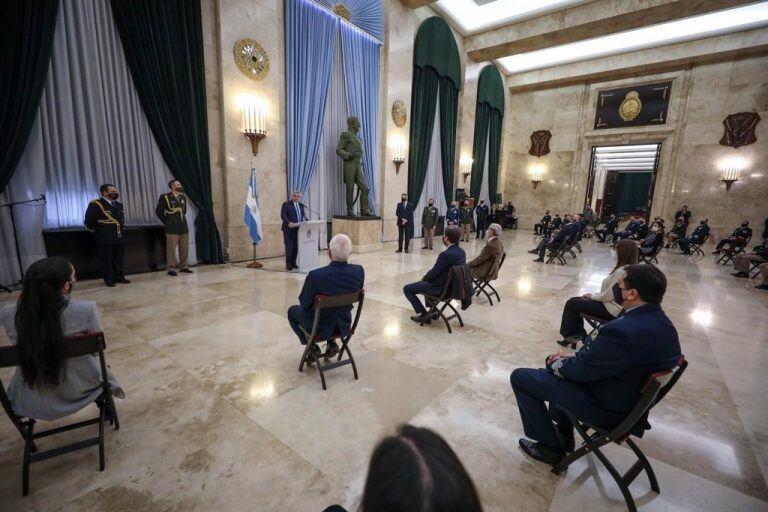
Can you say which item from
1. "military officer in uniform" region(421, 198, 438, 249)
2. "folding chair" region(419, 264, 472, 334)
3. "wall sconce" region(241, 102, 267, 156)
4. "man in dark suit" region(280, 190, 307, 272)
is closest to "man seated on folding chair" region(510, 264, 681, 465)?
"folding chair" region(419, 264, 472, 334)

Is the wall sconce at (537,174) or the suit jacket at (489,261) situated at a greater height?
the wall sconce at (537,174)

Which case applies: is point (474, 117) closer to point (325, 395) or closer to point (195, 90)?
point (195, 90)

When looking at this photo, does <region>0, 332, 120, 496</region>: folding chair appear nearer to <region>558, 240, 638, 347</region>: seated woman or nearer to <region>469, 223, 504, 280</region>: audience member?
<region>558, 240, 638, 347</region>: seated woman

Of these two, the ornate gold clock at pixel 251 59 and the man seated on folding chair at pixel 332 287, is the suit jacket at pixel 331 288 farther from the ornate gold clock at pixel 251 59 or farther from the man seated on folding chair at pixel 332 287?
the ornate gold clock at pixel 251 59

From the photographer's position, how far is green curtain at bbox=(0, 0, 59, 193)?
12.4 feet

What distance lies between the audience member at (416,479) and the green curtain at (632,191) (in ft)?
88.5

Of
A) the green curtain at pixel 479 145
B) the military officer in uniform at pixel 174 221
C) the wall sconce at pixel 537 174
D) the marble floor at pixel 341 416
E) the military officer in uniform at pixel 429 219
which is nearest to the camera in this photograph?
the marble floor at pixel 341 416

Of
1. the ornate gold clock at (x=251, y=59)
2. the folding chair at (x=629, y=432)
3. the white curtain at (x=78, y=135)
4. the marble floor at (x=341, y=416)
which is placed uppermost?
the ornate gold clock at (x=251, y=59)

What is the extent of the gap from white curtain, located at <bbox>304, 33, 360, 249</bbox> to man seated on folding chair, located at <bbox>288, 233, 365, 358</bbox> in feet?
17.3

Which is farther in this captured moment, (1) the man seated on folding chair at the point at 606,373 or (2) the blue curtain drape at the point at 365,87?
(2) the blue curtain drape at the point at 365,87

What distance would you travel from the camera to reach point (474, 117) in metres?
12.2

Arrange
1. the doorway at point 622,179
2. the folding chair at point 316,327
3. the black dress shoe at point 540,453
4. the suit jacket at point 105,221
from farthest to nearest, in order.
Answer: the doorway at point 622,179 → the suit jacket at point 105,221 → the folding chair at point 316,327 → the black dress shoe at point 540,453

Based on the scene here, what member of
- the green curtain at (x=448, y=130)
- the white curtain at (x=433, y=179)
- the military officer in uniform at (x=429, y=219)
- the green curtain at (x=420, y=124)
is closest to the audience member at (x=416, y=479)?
the military officer in uniform at (x=429, y=219)

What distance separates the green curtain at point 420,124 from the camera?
962cm
